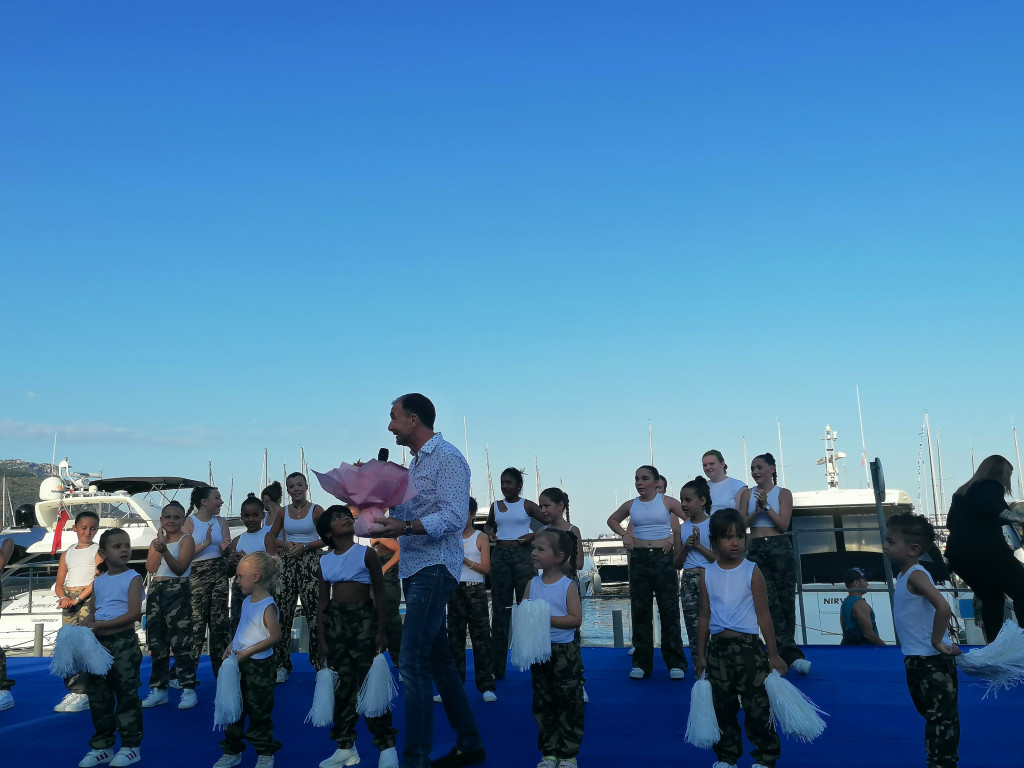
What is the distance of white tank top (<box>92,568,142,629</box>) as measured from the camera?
5.46 m

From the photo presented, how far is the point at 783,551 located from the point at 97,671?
5309 mm

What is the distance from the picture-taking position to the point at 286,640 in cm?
790

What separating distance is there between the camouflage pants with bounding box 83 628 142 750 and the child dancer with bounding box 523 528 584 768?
2626 millimetres

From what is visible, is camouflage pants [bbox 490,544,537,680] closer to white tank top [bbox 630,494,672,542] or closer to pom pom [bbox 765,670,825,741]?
white tank top [bbox 630,494,672,542]

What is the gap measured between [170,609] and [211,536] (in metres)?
0.70

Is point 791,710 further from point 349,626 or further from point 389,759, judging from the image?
point 349,626

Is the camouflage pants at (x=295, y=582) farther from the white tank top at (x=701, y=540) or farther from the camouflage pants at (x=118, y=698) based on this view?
the white tank top at (x=701, y=540)

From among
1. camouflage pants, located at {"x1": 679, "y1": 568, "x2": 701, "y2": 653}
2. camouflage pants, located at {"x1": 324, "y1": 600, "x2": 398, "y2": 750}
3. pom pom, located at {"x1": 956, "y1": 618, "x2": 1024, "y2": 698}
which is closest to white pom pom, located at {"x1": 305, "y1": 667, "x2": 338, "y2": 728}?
camouflage pants, located at {"x1": 324, "y1": 600, "x2": 398, "y2": 750}

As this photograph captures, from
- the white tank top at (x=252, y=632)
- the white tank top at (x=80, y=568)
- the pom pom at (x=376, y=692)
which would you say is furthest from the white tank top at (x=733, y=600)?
the white tank top at (x=80, y=568)

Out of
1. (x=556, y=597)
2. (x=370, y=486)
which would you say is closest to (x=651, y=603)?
(x=556, y=597)

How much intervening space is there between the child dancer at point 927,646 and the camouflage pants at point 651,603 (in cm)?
319

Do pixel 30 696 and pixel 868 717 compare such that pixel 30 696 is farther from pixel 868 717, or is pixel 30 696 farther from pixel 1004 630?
pixel 1004 630

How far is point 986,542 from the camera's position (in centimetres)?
540

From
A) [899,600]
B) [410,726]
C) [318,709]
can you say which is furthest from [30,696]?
[899,600]
